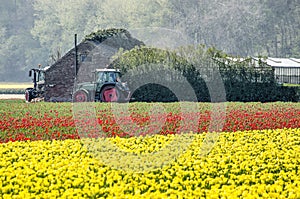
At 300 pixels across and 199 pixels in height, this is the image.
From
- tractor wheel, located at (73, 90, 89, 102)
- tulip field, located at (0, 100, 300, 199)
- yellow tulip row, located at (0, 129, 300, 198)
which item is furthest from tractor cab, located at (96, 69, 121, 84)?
yellow tulip row, located at (0, 129, 300, 198)

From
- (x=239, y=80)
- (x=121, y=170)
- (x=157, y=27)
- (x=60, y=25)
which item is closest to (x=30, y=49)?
(x=60, y=25)

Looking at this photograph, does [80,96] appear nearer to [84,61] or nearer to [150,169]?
[84,61]

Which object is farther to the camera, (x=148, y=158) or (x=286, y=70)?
(x=286, y=70)

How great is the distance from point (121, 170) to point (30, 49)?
250 ft

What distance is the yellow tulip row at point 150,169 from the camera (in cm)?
759

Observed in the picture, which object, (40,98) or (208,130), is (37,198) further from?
(40,98)

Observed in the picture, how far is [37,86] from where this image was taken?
3425cm

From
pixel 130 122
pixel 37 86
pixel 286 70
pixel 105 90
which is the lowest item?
pixel 130 122

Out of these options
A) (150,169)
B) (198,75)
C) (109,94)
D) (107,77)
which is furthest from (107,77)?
(150,169)

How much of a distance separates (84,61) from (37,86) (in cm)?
272

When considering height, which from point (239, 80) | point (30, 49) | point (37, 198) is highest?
point (30, 49)

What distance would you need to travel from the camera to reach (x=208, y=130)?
16.0 meters

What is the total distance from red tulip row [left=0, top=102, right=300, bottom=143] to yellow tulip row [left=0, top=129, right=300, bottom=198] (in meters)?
2.66

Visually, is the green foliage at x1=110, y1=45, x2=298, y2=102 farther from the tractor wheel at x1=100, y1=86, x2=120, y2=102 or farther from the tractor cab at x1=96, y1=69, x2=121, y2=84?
the tractor wheel at x1=100, y1=86, x2=120, y2=102
